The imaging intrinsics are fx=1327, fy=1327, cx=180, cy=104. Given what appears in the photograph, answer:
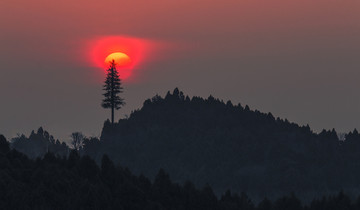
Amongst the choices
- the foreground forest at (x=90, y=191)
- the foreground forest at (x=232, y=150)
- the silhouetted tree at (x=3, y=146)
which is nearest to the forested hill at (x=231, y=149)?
the foreground forest at (x=232, y=150)

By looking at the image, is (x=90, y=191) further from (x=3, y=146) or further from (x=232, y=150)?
(x=232, y=150)

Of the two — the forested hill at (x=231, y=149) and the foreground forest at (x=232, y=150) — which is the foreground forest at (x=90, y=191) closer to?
the foreground forest at (x=232, y=150)

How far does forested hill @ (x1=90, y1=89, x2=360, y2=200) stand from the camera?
181m

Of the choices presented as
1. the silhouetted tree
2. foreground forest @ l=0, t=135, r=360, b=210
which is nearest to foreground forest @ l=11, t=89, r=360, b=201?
foreground forest @ l=0, t=135, r=360, b=210

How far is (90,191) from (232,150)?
70428mm

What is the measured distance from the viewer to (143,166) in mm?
190250

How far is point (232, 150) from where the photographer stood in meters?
188

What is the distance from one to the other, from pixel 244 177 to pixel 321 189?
11000 millimetres

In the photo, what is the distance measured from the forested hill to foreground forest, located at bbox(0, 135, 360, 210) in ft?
151

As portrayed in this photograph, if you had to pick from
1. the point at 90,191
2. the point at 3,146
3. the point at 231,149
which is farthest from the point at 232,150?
the point at 90,191

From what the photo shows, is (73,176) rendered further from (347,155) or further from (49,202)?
(347,155)

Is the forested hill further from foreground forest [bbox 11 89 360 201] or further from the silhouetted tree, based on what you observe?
the silhouetted tree

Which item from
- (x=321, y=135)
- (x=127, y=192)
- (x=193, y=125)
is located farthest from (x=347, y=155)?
(x=127, y=192)

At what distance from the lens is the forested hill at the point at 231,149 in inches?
7121
